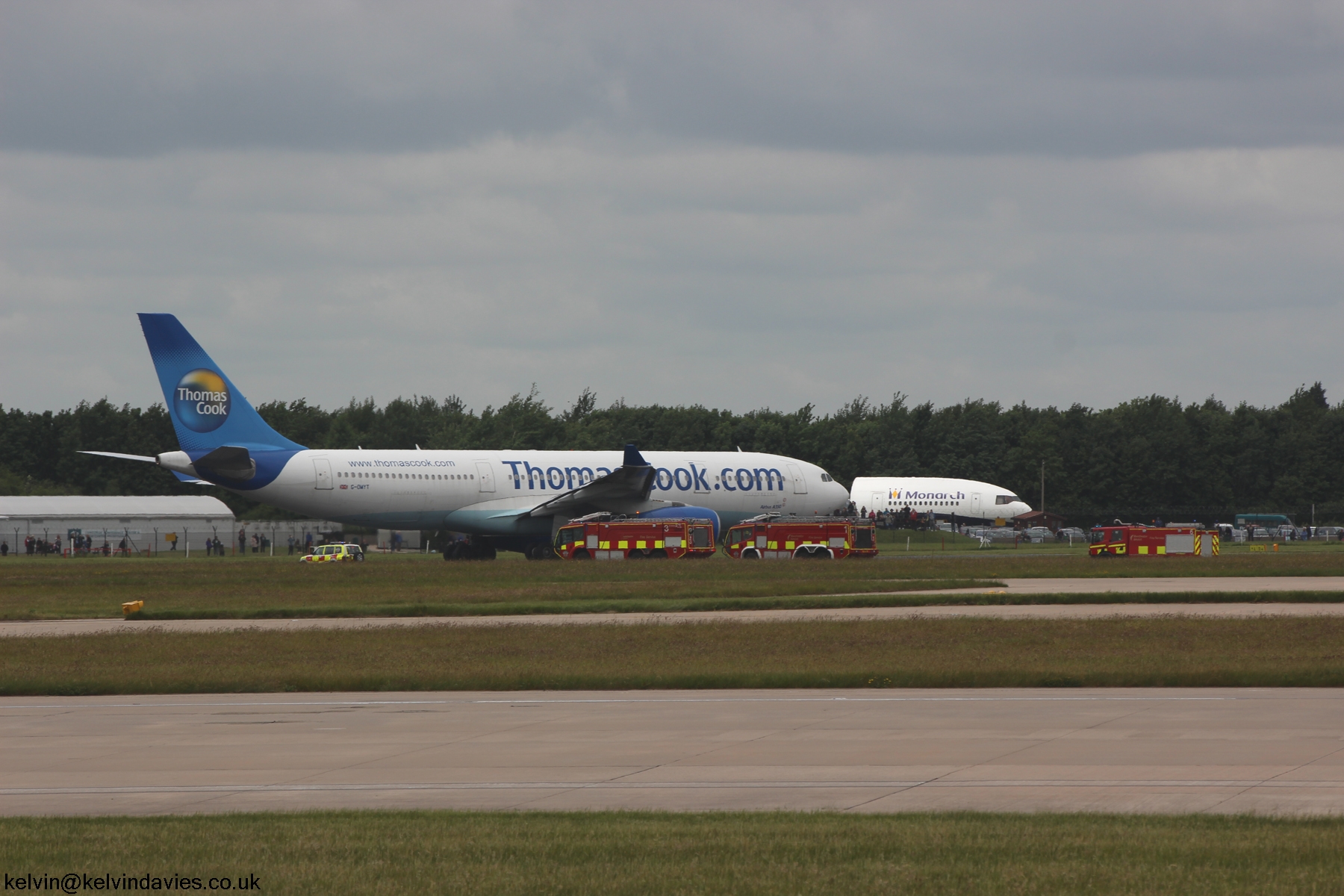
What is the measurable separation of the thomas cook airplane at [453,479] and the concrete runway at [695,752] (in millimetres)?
33550

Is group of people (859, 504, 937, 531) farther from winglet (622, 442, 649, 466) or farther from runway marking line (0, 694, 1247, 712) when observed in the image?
runway marking line (0, 694, 1247, 712)

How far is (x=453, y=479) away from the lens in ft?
174

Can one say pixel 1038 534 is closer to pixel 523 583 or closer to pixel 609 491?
pixel 609 491

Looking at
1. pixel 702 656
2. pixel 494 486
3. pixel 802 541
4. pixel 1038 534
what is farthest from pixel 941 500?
pixel 702 656

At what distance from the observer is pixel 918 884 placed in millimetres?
7719

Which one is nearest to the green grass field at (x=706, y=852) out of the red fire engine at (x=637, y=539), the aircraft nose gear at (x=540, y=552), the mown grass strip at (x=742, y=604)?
the mown grass strip at (x=742, y=604)

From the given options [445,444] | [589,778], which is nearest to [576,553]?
[589,778]

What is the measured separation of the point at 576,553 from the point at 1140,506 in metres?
78.0

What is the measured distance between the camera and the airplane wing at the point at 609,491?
53.8 metres

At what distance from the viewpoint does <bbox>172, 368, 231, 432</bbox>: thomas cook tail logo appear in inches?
1955

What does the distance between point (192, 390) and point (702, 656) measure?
111ft

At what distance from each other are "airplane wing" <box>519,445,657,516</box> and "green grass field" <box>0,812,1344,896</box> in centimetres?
4374

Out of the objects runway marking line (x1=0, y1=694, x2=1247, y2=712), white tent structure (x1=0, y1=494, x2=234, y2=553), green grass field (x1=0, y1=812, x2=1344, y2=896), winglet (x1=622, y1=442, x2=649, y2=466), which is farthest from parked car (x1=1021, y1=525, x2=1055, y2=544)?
green grass field (x1=0, y1=812, x2=1344, y2=896)

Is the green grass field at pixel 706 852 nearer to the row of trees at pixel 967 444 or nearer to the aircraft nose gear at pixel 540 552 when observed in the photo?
the aircraft nose gear at pixel 540 552
